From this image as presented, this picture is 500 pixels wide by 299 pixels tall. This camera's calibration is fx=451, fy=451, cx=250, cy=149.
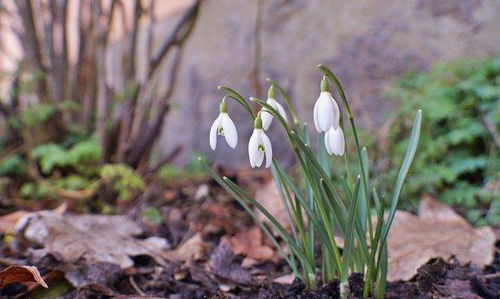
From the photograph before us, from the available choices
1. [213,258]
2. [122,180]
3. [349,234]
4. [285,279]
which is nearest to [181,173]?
[122,180]

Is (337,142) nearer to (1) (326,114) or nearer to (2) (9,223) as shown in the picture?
(1) (326,114)

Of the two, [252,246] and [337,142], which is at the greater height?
[337,142]

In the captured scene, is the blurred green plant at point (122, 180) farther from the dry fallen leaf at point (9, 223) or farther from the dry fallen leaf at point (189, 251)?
the dry fallen leaf at point (189, 251)

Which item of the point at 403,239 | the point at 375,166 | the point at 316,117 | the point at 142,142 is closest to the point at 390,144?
the point at 375,166

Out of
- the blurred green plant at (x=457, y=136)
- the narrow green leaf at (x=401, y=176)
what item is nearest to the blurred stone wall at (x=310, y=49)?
the blurred green plant at (x=457, y=136)

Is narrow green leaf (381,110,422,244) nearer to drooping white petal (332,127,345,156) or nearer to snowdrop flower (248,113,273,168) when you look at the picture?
drooping white petal (332,127,345,156)

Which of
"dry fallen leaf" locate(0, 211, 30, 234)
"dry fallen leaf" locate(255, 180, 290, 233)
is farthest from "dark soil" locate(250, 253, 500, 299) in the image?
"dry fallen leaf" locate(0, 211, 30, 234)
